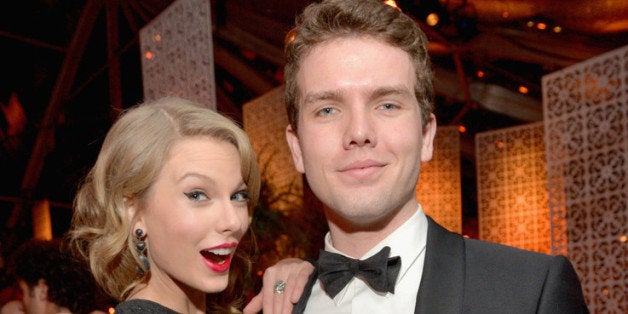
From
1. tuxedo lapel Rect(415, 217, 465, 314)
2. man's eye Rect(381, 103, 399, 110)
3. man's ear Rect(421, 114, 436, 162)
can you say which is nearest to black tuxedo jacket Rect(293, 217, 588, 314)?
tuxedo lapel Rect(415, 217, 465, 314)

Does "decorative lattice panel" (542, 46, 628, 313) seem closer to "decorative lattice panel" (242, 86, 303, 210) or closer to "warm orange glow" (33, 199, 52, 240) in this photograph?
"decorative lattice panel" (242, 86, 303, 210)

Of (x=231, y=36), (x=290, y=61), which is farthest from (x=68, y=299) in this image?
(x=231, y=36)

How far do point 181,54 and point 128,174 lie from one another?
11.1 feet

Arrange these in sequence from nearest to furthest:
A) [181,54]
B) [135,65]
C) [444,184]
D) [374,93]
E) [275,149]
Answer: [374,93] < [181,54] < [275,149] < [444,184] < [135,65]

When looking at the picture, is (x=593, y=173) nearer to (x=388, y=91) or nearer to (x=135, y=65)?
(x=388, y=91)

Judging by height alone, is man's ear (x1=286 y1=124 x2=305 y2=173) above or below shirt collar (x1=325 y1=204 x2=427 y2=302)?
above

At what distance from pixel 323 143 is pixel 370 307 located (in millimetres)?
465

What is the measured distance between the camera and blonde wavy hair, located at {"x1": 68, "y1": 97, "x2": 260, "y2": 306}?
2451mm

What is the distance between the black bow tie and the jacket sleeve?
16.5 inches

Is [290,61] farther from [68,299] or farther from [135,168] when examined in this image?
[68,299]

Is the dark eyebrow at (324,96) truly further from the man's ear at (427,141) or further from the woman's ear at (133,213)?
the woman's ear at (133,213)

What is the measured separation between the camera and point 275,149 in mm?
7711

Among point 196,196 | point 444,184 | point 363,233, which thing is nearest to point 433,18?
point 444,184

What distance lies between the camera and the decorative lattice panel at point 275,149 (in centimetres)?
746
